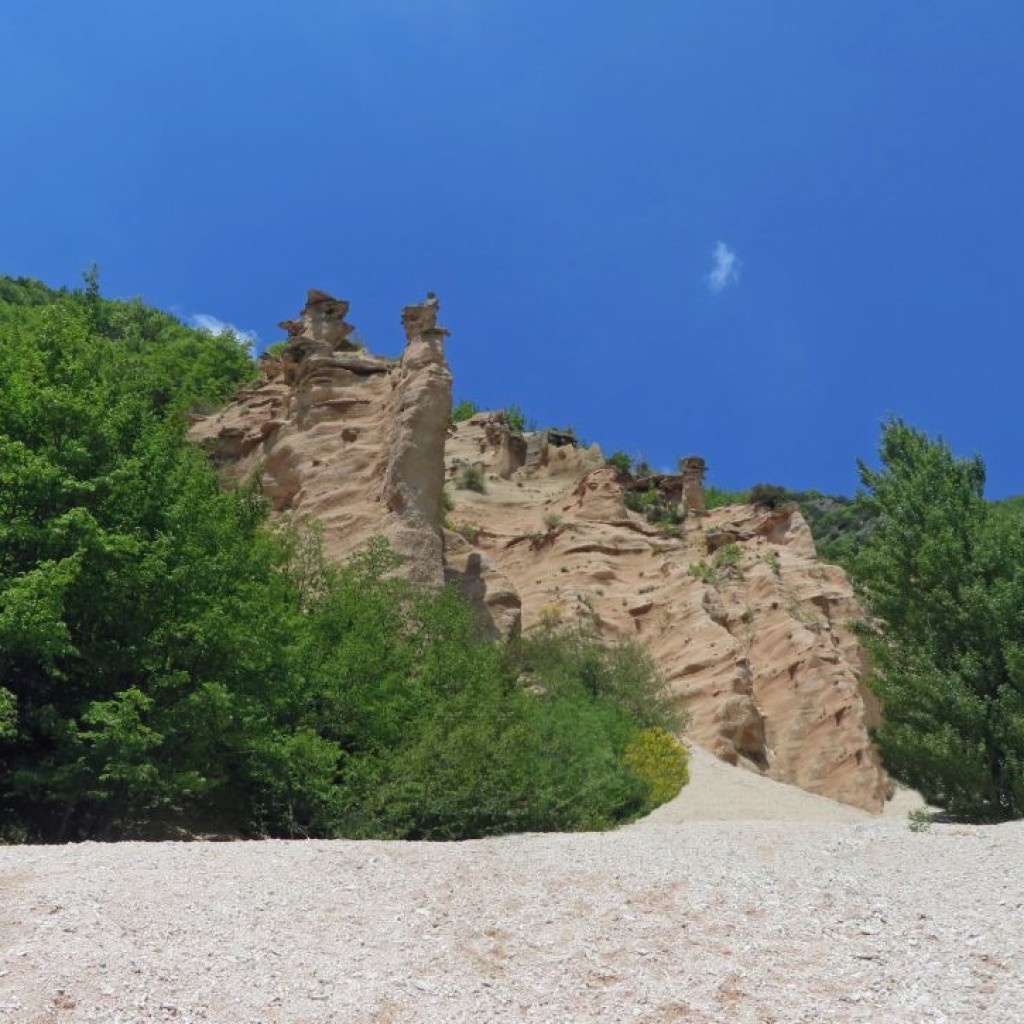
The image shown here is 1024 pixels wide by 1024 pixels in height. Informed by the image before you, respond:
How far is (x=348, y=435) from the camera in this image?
31.3 metres

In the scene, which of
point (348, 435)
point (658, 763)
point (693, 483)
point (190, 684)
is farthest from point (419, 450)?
point (693, 483)

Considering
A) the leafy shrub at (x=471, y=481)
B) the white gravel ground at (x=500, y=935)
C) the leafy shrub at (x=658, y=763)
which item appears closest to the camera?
the white gravel ground at (x=500, y=935)

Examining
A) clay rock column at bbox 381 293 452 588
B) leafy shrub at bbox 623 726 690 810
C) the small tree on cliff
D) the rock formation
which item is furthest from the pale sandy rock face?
clay rock column at bbox 381 293 452 588

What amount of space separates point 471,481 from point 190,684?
35458 millimetres

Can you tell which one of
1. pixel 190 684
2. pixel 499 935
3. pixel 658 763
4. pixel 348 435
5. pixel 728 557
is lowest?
pixel 499 935

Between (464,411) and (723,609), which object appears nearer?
(723,609)

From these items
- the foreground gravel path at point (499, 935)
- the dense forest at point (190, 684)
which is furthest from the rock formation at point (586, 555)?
the foreground gravel path at point (499, 935)

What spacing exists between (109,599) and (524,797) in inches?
299

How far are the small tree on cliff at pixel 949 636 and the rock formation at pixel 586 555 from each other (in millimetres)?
10323

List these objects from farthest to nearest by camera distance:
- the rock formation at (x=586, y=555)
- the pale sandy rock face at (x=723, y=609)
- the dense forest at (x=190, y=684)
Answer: the pale sandy rock face at (x=723, y=609) < the rock formation at (x=586, y=555) < the dense forest at (x=190, y=684)

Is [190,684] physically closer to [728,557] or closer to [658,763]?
[658,763]

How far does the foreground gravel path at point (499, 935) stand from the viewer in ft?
20.7

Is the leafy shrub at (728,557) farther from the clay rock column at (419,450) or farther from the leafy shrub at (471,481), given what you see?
the clay rock column at (419,450)

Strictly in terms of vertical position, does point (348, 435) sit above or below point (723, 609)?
above
